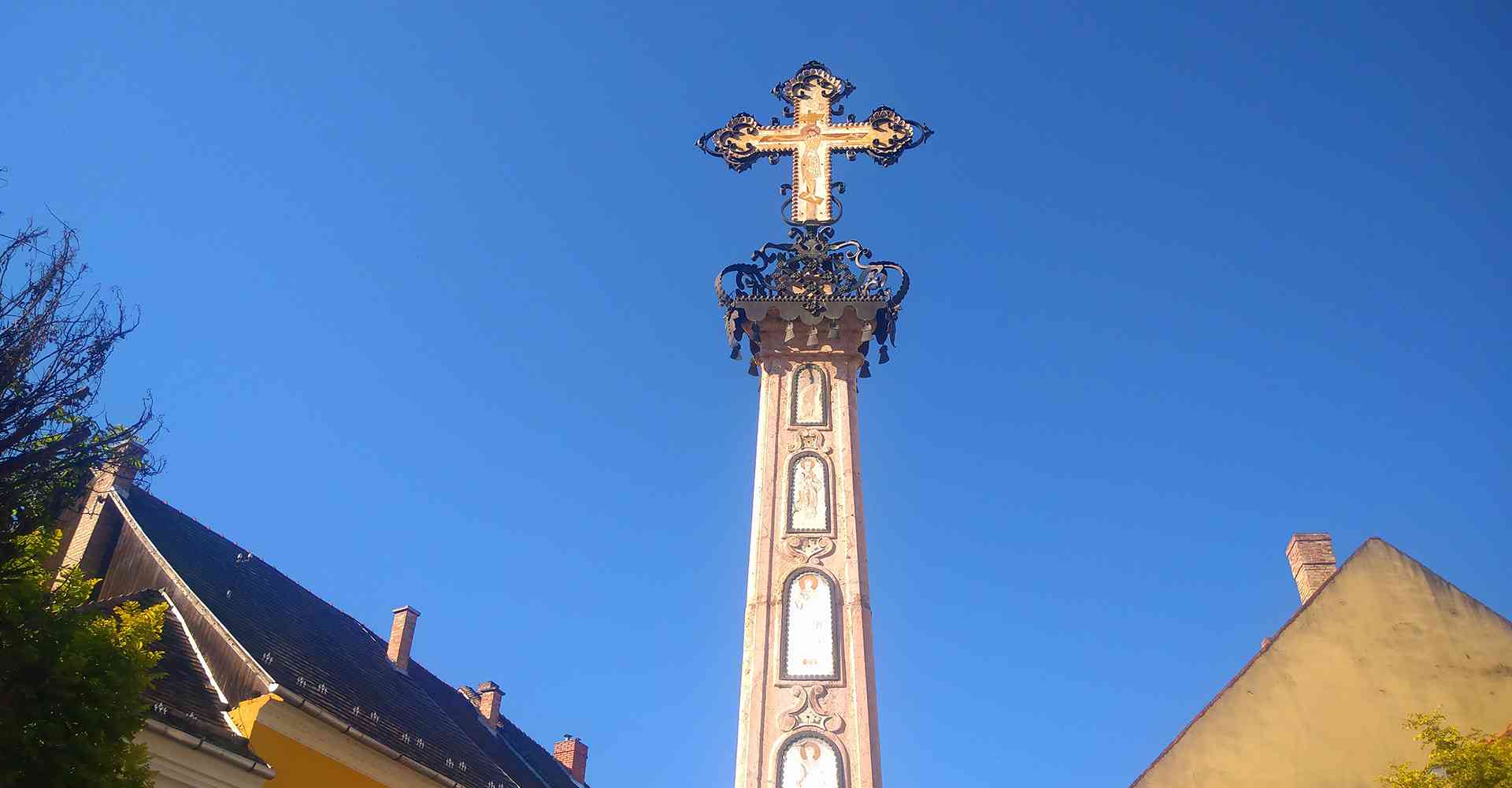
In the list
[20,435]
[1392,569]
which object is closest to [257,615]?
[20,435]

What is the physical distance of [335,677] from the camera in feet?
56.9

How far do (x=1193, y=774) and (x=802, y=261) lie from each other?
6880mm

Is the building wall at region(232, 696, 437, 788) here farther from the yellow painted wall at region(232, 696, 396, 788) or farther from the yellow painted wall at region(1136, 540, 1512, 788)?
the yellow painted wall at region(1136, 540, 1512, 788)

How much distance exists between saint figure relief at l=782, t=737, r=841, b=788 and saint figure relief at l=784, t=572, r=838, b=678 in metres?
0.49

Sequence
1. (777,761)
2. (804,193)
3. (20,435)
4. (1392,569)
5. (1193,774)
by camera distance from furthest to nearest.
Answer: (1392,569), (1193,774), (804,193), (20,435), (777,761)

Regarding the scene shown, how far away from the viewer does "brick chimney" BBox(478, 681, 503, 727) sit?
25266 mm

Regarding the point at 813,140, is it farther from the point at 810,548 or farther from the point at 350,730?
the point at 350,730

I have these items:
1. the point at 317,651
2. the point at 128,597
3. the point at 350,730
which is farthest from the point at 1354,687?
the point at 128,597

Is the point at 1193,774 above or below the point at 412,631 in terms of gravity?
below

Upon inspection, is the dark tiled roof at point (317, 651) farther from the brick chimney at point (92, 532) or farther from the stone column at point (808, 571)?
the stone column at point (808, 571)

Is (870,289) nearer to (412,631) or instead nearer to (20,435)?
(20,435)

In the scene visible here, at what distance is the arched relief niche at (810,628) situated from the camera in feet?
25.8

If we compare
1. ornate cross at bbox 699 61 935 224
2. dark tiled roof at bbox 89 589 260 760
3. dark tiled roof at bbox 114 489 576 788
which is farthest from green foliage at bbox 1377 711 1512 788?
dark tiled roof at bbox 114 489 576 788

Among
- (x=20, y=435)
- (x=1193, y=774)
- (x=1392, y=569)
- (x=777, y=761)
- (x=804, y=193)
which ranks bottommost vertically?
(x=777, y=761)
